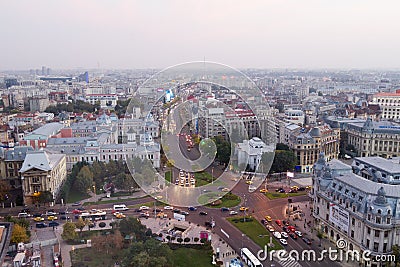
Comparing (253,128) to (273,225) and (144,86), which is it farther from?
(144,86)

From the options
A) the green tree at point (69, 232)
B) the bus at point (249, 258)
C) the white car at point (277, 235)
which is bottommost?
the white car at point (277, 235)

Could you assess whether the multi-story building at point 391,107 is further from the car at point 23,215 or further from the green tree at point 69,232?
the car at point 23,215

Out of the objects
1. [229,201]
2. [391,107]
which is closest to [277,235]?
[229,201]

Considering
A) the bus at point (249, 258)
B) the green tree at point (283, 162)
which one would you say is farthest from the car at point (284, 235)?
the green tree at point (283, 162)

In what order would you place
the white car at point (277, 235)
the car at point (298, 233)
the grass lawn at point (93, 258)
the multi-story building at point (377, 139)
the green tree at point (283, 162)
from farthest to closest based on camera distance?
the multi-story building at point (377, 139) → the green tree at point (283, 162) → the car at point (298, 233) → the white car at point (277, 235) → the grass lawn at point (93, 258)

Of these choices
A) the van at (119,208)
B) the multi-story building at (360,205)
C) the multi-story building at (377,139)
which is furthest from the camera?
the multi-story building at (377,139)

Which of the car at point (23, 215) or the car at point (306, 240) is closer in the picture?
the car at point (306, 240)

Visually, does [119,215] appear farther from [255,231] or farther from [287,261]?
[287,261]

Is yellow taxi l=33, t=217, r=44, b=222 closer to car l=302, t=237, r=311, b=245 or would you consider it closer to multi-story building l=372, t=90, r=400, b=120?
car l=302, t=237, r=311, b=245

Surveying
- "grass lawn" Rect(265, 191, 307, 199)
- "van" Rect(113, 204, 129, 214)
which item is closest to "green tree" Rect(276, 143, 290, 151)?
Answer: "grass lawn" Rect(265, 191, 307, 199)
